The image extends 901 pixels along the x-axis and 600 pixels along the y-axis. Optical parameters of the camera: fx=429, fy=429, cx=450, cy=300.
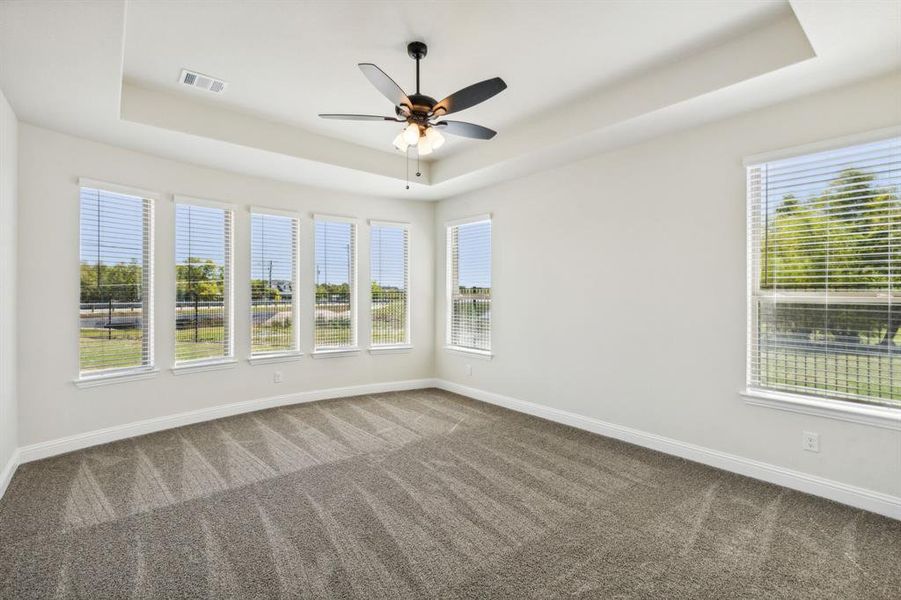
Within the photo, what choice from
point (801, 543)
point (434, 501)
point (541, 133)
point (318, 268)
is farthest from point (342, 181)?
point (801, 543)

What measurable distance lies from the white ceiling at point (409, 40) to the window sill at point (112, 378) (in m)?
2.60

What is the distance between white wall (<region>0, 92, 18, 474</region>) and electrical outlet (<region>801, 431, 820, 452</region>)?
18.4ft

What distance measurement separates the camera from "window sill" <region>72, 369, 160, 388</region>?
12.7 ft

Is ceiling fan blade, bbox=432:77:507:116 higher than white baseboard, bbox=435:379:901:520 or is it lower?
higher

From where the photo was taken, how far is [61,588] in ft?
6.77

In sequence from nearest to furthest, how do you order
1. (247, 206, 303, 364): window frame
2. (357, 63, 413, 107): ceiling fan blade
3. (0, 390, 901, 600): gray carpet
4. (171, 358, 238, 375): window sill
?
1. (0, 390, 901, 600): gray carpet
2. (357, 63, 413, 107): ceiling fan blade
3. (171, 358, 238, 375): window sill
4. (247, 206, 303, 364): window frame

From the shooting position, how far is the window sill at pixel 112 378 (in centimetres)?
386

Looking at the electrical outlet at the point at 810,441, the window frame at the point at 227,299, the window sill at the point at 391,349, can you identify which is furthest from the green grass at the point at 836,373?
the window frame at the point at 227,299

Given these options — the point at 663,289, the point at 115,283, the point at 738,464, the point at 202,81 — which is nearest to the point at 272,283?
the point at 115,283

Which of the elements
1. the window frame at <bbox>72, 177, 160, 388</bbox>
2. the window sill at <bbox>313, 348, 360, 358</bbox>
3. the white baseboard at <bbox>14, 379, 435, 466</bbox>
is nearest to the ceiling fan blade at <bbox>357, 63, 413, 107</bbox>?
the window frame at <bbox>72, 177, 160, 388</bbox>

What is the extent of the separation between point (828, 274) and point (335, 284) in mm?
4928

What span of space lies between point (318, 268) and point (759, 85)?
4694 mm

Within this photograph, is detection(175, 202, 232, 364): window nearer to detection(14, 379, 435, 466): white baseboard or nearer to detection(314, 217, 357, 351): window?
detection(14, 379, 435, 466): white baseboard

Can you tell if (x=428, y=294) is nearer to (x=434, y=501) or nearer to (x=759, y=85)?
(x=434, y=501)
